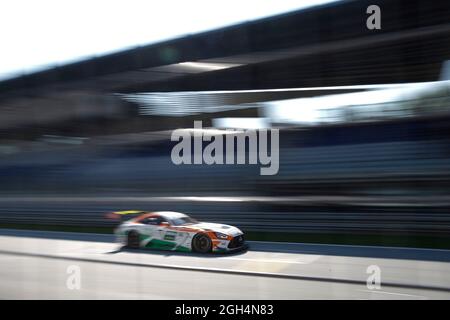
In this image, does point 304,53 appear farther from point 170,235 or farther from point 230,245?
point 170,235

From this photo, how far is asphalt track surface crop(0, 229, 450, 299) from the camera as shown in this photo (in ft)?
18.5

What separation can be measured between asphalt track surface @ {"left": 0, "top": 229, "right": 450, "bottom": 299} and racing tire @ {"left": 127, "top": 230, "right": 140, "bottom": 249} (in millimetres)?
204

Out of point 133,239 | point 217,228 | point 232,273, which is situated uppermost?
point 217,228

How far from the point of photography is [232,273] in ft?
23.0

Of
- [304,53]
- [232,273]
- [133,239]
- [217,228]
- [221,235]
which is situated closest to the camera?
[232,273]

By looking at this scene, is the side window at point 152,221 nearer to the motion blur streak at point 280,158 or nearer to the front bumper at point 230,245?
the motion blur streak at point 280,158

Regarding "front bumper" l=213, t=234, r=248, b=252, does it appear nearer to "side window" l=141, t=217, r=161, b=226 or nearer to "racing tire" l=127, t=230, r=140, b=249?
"side window" l=141, t=217, r=161, b=226

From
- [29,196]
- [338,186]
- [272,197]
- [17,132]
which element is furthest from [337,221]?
[17,132]

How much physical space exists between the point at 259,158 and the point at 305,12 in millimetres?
4551

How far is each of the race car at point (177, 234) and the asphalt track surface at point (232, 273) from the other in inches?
8.1

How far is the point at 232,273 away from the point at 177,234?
234 centimetres

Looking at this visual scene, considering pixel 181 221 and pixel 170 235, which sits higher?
pixel 181 221

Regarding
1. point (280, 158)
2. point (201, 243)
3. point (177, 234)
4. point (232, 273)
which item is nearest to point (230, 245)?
point (201, 243)

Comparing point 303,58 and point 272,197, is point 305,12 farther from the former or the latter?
point 272,197
